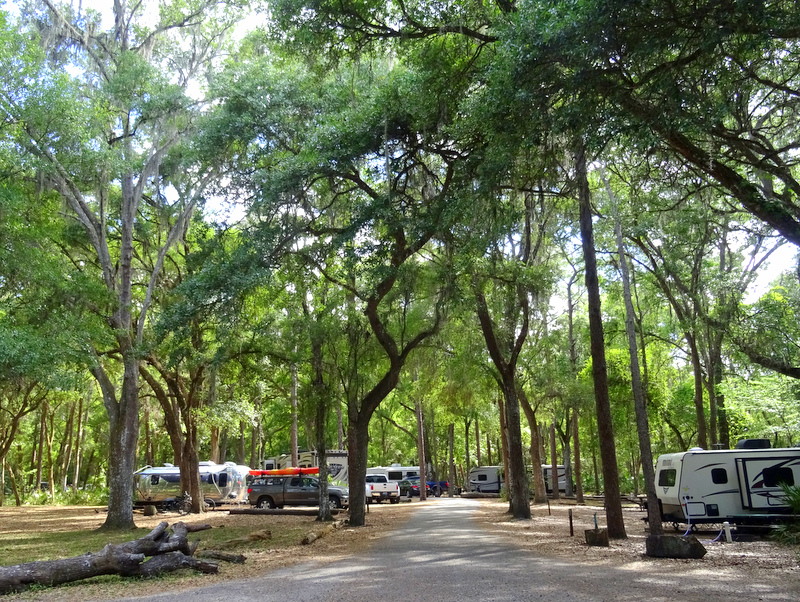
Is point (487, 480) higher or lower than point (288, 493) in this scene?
lower

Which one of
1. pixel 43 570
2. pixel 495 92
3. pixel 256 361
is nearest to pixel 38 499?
pixel 256 361

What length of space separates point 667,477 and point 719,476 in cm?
150

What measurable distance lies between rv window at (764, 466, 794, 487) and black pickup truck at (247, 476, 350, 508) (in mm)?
16789

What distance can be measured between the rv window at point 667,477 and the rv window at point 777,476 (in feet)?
6.35

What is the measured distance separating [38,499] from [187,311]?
1146 inches

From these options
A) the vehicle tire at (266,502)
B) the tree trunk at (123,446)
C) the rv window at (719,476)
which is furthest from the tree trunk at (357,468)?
the vehicle tire at (266,502)

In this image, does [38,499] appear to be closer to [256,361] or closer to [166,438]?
[166,438]

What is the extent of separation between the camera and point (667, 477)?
1584 centimetres

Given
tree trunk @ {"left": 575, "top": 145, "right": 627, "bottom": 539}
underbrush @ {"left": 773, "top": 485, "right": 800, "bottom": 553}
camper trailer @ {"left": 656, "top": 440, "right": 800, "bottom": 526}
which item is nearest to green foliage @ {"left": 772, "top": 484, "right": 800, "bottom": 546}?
underbrush @ {"left": 773, "top": 485, "right": 800, "bottom": 553}

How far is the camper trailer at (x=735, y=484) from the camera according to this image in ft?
46.2

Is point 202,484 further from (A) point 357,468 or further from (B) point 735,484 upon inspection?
(B) point 735,484

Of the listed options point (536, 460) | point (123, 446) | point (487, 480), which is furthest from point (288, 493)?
point (487, 480)

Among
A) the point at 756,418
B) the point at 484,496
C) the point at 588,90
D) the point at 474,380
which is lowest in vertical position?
the point at 484,496

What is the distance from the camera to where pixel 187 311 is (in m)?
12.1
